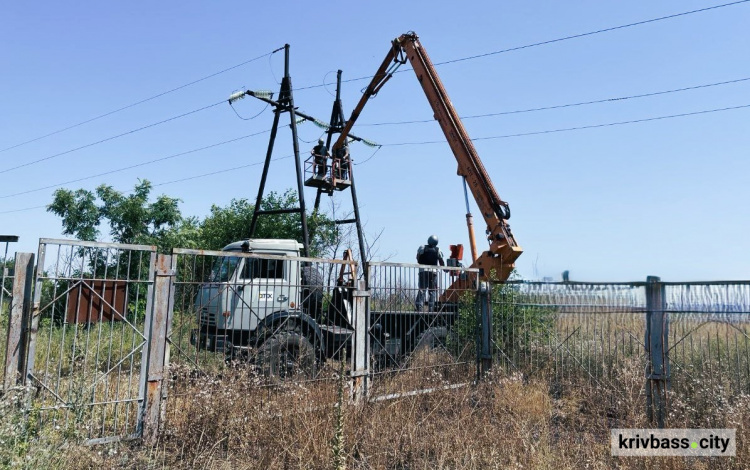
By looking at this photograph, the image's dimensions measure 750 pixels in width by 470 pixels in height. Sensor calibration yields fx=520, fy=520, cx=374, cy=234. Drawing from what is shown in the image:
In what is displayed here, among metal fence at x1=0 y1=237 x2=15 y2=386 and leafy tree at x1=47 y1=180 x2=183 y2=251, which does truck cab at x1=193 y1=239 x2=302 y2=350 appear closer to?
metal fence at x1=0 y1=237 x2=15 y2=386

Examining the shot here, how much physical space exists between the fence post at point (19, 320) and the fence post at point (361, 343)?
377 centimetres

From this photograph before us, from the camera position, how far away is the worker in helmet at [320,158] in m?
15.3

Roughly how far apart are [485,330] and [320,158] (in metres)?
8.41

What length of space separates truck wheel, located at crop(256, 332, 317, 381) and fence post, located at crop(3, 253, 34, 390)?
7.77 feet

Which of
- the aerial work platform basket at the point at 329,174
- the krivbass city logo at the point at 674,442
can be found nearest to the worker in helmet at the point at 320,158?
the aerial work platform basket at the point at 329,174

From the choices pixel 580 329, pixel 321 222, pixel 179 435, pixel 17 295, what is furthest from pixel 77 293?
pixel 321 222

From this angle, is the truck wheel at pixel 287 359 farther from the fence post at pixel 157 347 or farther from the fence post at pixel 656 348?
the fence post at pixel 656 348

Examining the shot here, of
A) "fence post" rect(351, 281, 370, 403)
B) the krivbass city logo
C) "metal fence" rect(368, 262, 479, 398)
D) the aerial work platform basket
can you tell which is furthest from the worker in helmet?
the krivbass city logo

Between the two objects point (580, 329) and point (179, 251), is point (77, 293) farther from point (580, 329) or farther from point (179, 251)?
point (580, 329)

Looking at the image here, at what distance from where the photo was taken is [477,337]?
29.2ft

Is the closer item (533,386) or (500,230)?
(533,386)

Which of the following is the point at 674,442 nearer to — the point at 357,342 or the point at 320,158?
the point at 357,342

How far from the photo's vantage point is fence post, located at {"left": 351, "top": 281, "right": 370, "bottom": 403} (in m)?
7.09

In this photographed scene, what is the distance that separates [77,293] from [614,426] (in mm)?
6066
